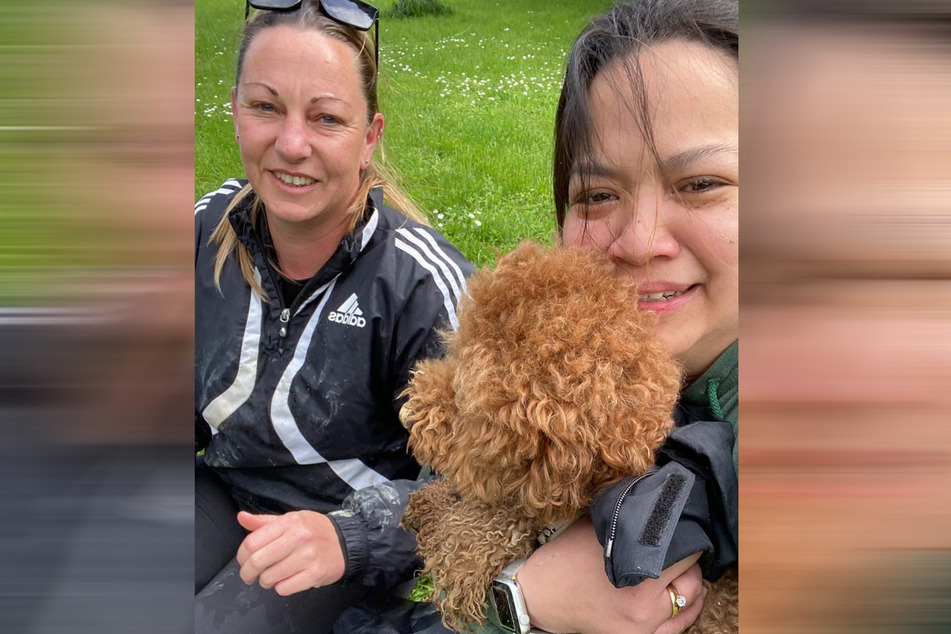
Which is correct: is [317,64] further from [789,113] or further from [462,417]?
[789,113]

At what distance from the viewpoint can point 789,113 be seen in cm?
38

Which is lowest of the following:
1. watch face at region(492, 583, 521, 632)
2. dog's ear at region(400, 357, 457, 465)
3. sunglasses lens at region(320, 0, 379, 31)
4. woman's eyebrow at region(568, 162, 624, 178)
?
watch face at region(492, 583, 521, 632)

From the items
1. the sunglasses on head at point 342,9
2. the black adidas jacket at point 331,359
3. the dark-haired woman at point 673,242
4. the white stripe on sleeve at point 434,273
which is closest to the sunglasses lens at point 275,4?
the sunglasses on head at point 342,9

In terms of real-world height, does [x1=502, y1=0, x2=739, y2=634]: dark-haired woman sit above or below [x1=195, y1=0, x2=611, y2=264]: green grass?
below

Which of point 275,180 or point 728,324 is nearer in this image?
point 728,324

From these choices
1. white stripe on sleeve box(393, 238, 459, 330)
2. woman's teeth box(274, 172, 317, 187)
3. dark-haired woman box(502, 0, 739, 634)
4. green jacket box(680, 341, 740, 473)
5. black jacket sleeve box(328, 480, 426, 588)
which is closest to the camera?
dark-haired woman box(502, 0, 739, 634)

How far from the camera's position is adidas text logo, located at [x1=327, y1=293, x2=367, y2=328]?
2.01 metres

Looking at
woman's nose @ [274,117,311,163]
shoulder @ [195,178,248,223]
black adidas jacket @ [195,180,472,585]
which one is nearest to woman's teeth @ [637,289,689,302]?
black adidas jacket @ [195,180,472,585]

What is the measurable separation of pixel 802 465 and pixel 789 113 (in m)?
0.17

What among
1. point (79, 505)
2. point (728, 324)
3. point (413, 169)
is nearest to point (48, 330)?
point (79, 505)

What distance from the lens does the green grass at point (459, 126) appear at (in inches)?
108

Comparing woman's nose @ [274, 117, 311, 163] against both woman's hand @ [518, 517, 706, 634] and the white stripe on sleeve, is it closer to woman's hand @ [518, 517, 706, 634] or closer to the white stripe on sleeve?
the white stripe on sleeve

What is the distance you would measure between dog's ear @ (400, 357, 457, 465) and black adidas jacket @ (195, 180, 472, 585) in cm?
75

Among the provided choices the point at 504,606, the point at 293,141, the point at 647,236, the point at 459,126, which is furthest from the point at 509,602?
the point at 459,126
